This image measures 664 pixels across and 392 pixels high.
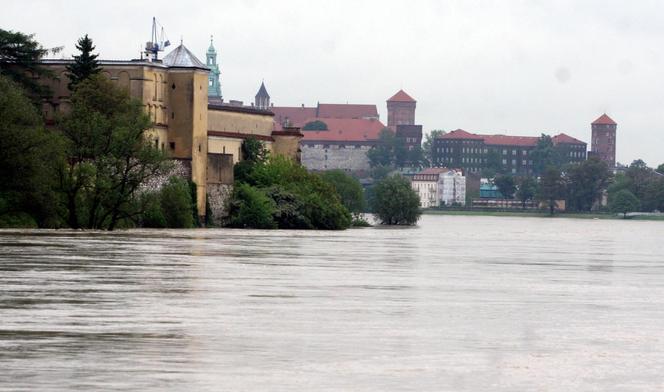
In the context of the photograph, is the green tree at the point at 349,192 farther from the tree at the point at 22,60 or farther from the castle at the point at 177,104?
the tree at the point at 22,60

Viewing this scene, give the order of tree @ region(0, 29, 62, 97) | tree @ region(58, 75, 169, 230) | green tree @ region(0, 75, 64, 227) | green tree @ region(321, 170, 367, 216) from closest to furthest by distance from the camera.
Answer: green tree @ region(0, 75, 64, 227), tree @ region(58, 75, 169, 230), tree @ region(0, 29, 62, 97), green tree @ region(321, 170, 367, 216)

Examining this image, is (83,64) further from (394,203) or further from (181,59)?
(394,203)

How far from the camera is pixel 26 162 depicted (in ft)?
230

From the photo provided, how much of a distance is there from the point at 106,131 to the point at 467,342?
181ft

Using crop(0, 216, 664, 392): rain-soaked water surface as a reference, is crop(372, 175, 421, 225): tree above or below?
above

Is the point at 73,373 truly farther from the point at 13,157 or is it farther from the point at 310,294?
the point at 13,157

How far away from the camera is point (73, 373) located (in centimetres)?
1994

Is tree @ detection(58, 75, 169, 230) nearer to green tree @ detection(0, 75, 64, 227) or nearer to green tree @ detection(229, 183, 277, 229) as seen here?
green tree @ detection(0, 75, 64, 227)

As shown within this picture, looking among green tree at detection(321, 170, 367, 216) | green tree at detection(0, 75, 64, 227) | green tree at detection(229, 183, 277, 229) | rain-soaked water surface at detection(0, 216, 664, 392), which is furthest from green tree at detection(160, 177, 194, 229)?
rain-soaked water surface at detection(0, 216, 664, 392)

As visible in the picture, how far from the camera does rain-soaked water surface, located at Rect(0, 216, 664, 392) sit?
2031 centimetres

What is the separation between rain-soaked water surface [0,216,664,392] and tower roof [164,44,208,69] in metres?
55.4

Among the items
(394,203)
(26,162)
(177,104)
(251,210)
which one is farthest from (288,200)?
(26,162)

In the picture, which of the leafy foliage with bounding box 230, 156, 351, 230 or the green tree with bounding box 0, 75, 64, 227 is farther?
the leafy foliage with bounding box 230, 156, 351, 230

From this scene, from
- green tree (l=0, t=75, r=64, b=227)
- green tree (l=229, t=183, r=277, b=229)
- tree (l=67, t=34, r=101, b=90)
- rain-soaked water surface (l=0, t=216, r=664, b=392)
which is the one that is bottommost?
rain-soaked water surface (l=0, t=216, r=664, b=392)
